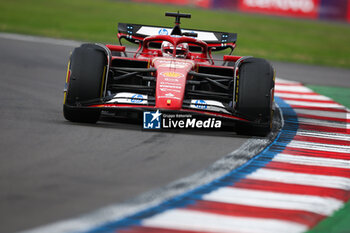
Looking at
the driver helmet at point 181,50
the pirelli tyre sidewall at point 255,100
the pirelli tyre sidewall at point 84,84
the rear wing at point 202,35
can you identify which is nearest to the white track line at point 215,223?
the pirelli tyre sidewall at point 255,100

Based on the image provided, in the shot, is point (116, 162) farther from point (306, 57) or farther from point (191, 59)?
point (306, 57)

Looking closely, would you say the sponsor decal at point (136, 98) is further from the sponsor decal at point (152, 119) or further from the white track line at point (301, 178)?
the white track line at point (301, 178)

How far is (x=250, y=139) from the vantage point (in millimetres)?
8797

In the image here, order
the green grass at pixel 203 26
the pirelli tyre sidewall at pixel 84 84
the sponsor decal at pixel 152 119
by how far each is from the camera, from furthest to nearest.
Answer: the green grass at pixel 203 26
the pirelli tyre sidewall at pixel 84 84
the sponsor decal at pixel 152 119

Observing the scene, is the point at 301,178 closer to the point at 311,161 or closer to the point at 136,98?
the point at 311,161

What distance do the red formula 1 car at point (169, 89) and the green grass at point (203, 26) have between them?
14.0 metres

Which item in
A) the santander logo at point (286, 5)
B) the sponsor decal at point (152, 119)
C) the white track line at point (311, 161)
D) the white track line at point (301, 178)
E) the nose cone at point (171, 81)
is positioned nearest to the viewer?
the white track line at point (301, 178)

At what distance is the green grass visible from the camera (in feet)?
83.4

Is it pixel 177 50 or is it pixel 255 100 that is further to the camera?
pixel 177 50

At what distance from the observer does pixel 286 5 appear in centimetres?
4312

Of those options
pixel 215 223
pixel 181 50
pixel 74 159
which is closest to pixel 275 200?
pixel 215 223

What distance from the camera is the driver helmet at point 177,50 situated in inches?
401

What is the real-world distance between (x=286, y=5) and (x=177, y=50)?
34.0 m

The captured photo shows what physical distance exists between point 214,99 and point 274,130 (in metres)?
0.98
